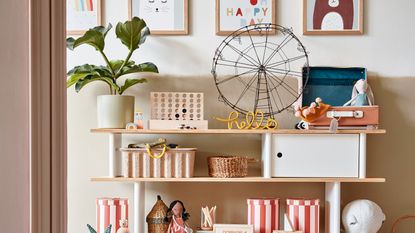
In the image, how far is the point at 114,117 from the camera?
8.02 ft

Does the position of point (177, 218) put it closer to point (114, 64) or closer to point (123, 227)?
point (123, 227)

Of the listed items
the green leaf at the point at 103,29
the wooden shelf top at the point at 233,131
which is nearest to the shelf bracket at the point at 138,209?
the wooden shelf top at the point at 233,131

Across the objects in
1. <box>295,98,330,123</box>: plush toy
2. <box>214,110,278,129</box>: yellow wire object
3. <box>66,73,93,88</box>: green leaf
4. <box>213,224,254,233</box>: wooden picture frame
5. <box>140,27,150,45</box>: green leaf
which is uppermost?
<box>140,27,150,45</box>: green leaf

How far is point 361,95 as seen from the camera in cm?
244

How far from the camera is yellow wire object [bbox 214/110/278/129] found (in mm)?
2451

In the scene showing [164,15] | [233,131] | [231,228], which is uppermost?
[164,15]

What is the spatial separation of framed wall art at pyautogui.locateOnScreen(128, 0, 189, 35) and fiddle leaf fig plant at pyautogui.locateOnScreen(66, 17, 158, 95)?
120 mm

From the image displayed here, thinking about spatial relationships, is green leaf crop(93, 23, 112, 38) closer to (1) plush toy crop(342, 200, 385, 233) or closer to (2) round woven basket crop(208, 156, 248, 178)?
(2) round woven basket crop(208, 156, 248, 178)

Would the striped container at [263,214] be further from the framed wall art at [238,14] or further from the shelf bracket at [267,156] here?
the framed wall art at [238,14]
